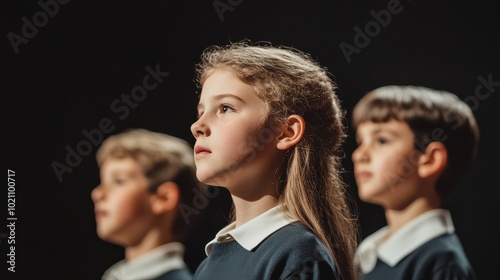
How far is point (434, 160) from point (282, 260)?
388 mm

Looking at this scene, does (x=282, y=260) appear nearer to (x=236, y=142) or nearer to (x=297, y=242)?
(x=297, y=242)

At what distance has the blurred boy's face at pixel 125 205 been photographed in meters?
1.77

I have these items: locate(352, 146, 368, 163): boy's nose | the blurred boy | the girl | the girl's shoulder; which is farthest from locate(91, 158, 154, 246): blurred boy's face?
locate(352, 146, 368, 163): boy's nose

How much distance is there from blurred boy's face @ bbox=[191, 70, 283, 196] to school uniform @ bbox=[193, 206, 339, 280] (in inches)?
3.5

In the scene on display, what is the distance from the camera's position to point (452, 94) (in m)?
1.55

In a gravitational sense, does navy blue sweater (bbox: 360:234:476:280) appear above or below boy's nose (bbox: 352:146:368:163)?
below

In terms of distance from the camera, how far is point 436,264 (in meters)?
1.40

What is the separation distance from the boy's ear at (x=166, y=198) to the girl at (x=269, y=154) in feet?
0.76

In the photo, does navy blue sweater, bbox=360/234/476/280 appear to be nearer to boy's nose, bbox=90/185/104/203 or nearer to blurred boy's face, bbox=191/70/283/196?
blurred boy's face, bbox=191/70/283/196

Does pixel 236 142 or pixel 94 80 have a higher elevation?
pixel 94 80

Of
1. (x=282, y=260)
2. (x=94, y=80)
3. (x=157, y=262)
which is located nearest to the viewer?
(x=282, y=260)

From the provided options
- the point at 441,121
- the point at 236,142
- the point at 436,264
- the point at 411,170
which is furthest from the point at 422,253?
the point at 236,142

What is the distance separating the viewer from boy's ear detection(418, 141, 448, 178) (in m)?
1.48

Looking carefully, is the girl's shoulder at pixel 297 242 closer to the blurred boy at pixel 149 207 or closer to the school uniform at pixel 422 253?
the school uniform at pixel 422 253
